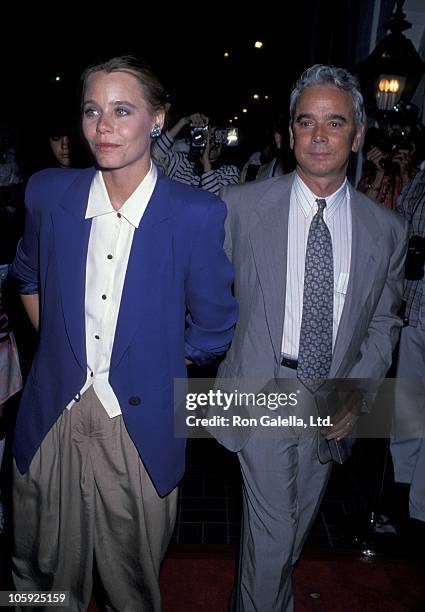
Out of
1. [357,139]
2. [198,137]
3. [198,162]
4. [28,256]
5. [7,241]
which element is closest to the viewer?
[28,256]

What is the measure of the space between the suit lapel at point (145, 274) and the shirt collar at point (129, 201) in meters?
0.02

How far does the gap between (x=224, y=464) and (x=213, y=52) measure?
3612 cm

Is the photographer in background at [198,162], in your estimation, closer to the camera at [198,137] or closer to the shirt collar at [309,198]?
the camera at [198,137]

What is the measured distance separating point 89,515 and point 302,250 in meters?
1.20

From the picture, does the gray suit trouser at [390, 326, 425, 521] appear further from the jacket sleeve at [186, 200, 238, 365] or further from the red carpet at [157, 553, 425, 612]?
the jacket sleeve at [186, 200, 238, 365]

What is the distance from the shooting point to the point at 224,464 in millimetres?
3887

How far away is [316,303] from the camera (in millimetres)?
2080

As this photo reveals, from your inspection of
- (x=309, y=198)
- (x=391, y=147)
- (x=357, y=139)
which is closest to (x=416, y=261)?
(x=357, y=139)

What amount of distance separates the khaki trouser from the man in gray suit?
39 centimetres

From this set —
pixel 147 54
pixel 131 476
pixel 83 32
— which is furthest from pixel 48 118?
pixel 147 54

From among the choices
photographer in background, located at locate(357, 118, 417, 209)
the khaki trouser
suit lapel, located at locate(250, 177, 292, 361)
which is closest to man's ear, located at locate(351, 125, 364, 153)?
suit lapel, located at locate(250, 177, 292, 361)

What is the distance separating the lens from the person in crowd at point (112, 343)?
5.62 feet

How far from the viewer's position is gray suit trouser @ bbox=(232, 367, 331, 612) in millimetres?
2094
